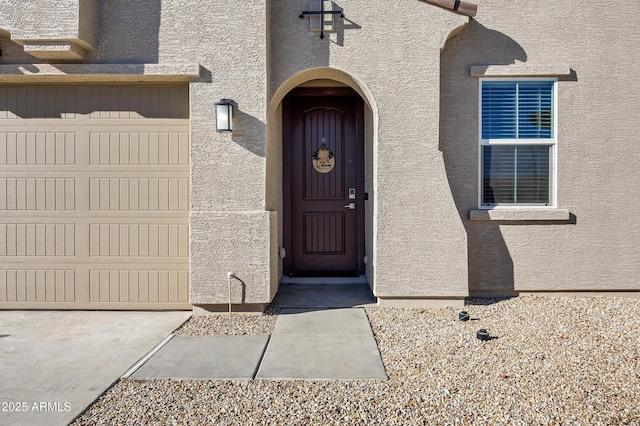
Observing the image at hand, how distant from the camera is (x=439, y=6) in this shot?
474cm

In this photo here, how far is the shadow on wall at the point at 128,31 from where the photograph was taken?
4652mm

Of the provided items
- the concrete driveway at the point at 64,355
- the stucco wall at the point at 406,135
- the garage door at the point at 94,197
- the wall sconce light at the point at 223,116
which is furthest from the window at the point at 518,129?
the concrete driveway at the point at 64,355

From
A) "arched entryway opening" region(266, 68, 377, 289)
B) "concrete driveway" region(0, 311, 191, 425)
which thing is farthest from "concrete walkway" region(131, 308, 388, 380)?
"arched entryway opening" region(266, 68, 377, 289)

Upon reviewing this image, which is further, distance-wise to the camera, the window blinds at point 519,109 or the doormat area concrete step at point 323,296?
the window blinds at point 519,109

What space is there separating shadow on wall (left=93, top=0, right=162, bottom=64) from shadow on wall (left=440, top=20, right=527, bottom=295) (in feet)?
11.5

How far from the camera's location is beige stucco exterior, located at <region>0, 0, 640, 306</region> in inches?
181

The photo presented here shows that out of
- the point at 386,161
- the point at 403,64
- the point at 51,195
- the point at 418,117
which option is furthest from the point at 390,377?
the point at 51,195

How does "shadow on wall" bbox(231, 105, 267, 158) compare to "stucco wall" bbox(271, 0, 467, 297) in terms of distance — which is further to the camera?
"stucco wall" bbox(271, 0, 467, 297)

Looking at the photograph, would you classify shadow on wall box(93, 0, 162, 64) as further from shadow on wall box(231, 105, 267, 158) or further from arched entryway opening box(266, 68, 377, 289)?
arched entryway opening box(266, 68, 377, 289)

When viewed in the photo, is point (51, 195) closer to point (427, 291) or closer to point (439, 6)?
point (427, 291)

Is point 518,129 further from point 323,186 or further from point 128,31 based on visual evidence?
point 128,31

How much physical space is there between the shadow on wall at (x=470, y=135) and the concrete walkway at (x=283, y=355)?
6.16ft

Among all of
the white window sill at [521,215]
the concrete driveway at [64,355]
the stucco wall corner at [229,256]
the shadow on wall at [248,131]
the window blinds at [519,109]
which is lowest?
the concrete driveway at [64,355]

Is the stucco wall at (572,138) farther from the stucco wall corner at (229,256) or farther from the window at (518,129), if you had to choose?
the stucco wall corner at (229,256)
